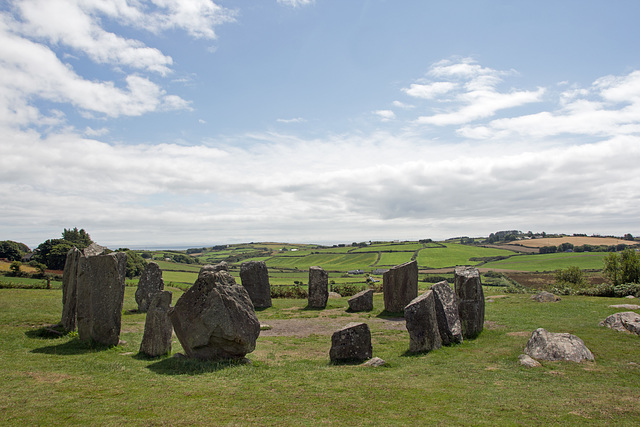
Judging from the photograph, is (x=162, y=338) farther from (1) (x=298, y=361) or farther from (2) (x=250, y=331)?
(1) (x=298, y=361)

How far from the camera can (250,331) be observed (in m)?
13.3

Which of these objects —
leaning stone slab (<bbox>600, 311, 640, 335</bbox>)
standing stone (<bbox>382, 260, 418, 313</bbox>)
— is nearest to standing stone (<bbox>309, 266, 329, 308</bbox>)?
standing stone (<bbox>382, 260, 418, 313</bbox>)

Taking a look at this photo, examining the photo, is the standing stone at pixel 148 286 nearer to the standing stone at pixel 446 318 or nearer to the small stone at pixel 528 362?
the standing stone at pixel 446 318

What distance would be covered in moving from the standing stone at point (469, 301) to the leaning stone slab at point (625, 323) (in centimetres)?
558

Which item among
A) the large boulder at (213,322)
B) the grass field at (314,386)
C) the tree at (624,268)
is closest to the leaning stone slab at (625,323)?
the grass field at (314,386)

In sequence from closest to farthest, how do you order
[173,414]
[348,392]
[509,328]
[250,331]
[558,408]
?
[173,414] → [558,408] → [348,392] → [250,331] → [509,328]

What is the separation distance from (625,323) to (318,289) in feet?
59.9

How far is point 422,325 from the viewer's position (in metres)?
14.8

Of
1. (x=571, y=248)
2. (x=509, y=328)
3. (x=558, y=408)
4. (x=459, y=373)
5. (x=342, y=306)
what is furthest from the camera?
(x=571, y=248)

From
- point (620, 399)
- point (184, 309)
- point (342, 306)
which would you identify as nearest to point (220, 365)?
point (184, 309)

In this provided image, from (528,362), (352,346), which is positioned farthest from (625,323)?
(352,346)

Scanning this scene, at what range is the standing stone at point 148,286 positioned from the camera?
25812mm

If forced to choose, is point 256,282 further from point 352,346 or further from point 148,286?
point 352,346

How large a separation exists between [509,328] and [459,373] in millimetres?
8347
